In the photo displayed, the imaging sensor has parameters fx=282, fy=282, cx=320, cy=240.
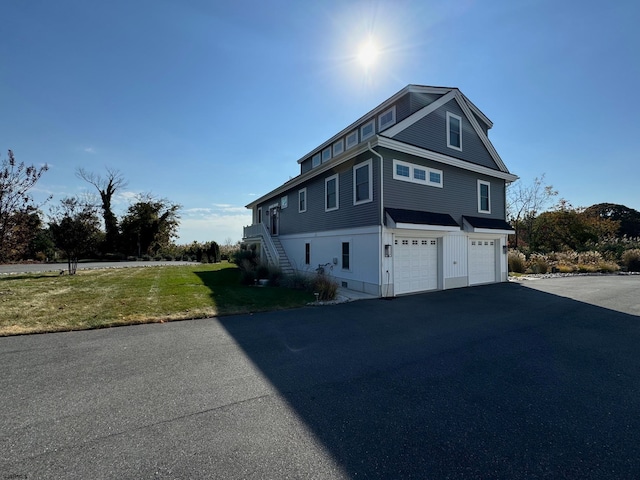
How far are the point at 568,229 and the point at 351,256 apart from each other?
1106 inches

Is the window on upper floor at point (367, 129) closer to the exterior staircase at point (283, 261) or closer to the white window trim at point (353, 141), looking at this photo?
the white window trim at point (353, 141)

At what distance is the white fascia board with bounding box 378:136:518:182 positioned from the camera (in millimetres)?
11156

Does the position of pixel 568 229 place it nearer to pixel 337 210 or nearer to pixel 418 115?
pixel 418 115

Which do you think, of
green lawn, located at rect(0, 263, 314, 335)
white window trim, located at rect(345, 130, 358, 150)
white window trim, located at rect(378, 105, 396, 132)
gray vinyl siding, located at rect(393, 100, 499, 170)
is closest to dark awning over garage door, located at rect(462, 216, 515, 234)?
gray vinyl siding, located at rect(393, 100, 499, 170)

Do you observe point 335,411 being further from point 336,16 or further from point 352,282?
point 336,16

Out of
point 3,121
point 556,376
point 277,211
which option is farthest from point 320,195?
point 3,121

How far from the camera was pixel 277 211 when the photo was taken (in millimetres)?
21391

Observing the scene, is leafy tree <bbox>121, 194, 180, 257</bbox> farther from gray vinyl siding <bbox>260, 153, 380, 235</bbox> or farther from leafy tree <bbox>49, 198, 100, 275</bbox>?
gray vinyl siding <bbox>260, 153, 380, 235</bbox>

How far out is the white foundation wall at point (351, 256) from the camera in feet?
37.6

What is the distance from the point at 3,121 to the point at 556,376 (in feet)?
62.7

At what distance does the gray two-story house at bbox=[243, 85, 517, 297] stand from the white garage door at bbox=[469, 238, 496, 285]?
0.05 m

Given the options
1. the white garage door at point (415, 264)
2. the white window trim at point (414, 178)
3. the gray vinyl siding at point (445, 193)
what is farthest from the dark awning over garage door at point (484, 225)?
the white window trim at point (414, 178)

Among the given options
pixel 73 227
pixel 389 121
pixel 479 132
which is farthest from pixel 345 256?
pixel 73 227

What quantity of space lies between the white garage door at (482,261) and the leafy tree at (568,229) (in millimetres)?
18119
